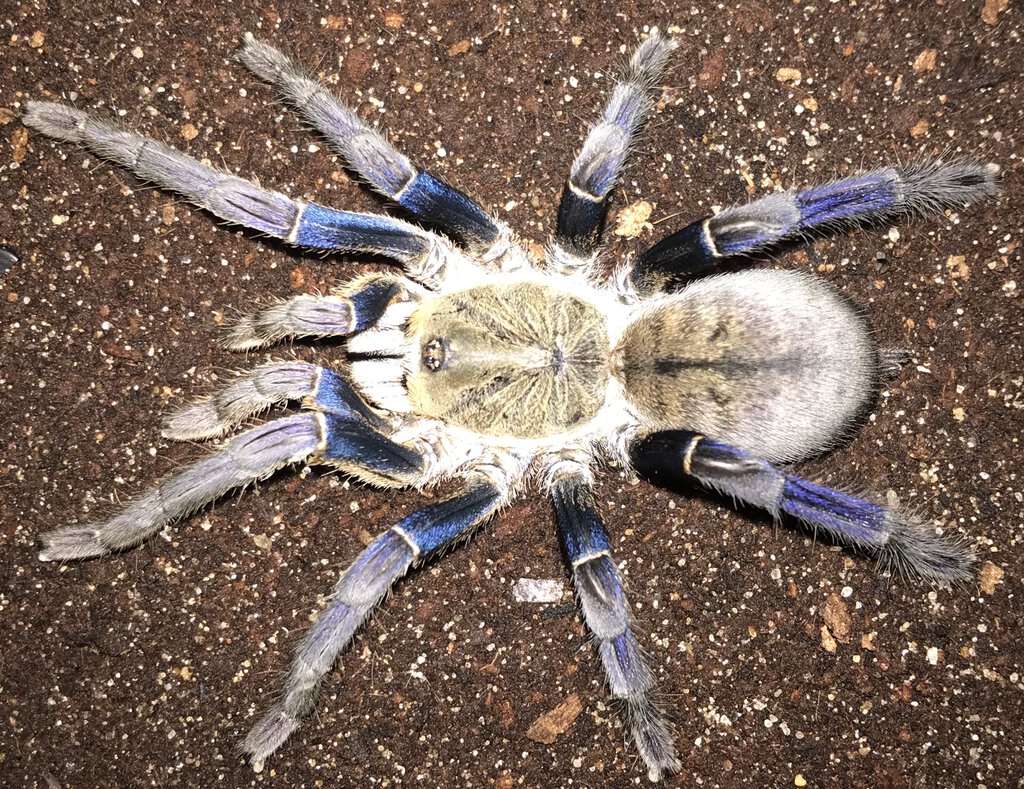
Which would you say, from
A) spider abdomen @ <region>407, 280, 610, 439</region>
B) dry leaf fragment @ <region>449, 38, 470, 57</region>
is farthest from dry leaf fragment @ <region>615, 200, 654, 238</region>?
dry leaf fragment @ <region>449, 38, 470, 57</region>

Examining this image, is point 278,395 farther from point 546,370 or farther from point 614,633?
point 614,633

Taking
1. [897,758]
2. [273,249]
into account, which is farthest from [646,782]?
[273,249]

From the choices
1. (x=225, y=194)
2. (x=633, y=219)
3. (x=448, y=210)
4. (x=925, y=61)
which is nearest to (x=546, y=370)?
(x=448, y=210)

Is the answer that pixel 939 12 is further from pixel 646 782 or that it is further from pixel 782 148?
pixel 646 782

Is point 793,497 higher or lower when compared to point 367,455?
lower

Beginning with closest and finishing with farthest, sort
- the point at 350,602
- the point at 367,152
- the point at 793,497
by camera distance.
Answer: the point at 793,497 < the point at 350,602 < the point at 367,152

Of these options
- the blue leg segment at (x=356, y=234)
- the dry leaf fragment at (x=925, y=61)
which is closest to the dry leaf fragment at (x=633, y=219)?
the blue leg segment at (x=356, y=234)

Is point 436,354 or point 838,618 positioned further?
point 838,618

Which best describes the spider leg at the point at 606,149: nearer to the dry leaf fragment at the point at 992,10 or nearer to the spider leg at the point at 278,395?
the spider leg at the point at 278,395
